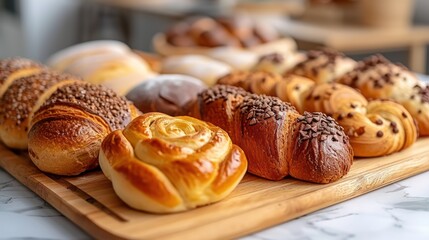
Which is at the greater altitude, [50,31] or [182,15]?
[182,15]

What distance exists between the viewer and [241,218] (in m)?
0.88

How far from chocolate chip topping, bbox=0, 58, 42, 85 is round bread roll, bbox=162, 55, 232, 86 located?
0.47 meters

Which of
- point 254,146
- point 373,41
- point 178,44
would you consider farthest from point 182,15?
point 254,146

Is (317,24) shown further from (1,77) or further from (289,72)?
(1,77)

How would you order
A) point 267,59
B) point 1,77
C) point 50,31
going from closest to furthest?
point 1,77 → point 267,59 → point 50,31

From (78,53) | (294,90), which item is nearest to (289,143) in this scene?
(294,90)

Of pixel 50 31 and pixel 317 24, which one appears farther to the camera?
pixel 50 31

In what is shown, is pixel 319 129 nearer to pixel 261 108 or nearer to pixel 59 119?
pixel 261 108

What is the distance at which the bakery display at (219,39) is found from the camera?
229 centimetres

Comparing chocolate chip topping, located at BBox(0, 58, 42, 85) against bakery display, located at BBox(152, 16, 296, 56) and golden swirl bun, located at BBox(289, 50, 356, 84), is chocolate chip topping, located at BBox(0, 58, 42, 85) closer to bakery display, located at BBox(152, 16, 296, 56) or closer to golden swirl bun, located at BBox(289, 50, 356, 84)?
golden swirl bun, located at BBox(289, 50, 356, 84)

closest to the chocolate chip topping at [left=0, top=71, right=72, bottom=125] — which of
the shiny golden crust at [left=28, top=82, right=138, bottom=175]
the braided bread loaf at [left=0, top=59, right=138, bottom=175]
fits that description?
the braided bread loaf at [left=0, top=59, right=138, bottom=175]

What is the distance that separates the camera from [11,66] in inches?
57.1

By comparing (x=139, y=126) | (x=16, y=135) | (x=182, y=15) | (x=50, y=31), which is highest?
(x=139, y=126)

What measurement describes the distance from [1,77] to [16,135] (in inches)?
9.5
